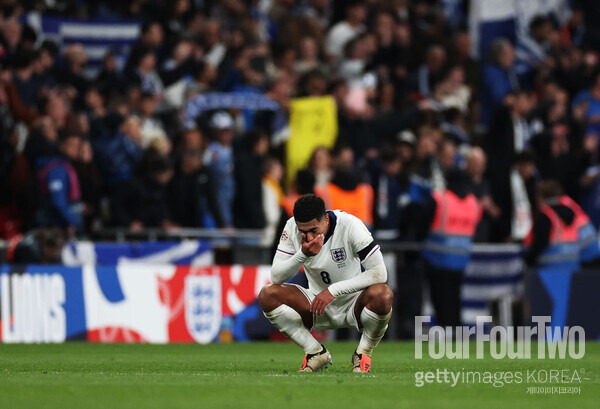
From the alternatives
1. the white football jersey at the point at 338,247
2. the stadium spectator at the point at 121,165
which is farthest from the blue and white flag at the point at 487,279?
the white football jersey at the point at 338,247

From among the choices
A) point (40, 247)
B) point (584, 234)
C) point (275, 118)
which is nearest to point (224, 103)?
point (275, 118)

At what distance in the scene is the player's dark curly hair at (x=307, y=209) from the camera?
1031cm

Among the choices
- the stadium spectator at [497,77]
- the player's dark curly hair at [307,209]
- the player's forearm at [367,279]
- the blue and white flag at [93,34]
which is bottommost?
the player's forearm at [367,279]

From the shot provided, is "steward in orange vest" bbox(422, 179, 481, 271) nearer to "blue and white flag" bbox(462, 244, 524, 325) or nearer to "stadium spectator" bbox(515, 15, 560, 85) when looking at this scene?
"blue and white flag" bbox(462, 244, 524, 325)

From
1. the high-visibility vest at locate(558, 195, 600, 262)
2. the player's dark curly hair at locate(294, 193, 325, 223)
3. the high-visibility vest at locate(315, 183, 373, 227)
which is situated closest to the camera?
the player's dark curly hair at locate(294, 193, 325, 223)

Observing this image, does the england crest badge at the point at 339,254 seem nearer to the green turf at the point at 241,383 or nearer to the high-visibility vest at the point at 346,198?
the green turf at the point at 241,383

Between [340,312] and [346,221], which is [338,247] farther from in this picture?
[340,312]

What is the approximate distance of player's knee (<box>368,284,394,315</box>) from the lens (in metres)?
10.6

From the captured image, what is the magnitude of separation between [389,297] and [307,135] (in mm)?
8456

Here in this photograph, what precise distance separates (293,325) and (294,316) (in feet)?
0.26

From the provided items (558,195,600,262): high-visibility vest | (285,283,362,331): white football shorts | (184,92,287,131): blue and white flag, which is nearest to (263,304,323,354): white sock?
(285,283,362,331): white football shorts

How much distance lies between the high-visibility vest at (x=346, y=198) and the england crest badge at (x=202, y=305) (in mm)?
1860

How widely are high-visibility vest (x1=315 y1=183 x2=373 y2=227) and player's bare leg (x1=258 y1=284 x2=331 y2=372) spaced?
5694 millimetres

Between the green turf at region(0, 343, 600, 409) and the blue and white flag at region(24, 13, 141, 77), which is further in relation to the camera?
the blue and white flag at region(24, 13, 141, 77)
